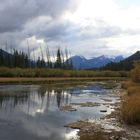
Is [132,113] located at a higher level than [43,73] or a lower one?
lower

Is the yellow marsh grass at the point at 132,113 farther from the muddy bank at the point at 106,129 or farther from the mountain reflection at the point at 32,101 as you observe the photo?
the mountain reflection at the point at 32,101

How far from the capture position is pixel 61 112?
97.4 feet

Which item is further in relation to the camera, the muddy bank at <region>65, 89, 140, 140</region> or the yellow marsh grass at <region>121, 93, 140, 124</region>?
the yellow marsh grass at <region>121, 93, 140, 124</region>

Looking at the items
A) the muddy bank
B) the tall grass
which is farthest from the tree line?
the muddy bank

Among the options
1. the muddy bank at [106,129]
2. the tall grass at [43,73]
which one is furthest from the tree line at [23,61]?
the muddy bank at [106,129]

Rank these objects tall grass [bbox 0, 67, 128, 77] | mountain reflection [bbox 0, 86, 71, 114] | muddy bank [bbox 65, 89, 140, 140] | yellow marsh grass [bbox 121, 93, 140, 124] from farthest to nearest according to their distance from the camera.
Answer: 1. tall grass [bbox 0, 67, 128, 77]
2. mountain reflection [bbox 0, 86, 71, 114]
3. yellow marsh grass [bbox 121, 93, 140, 124]
4. muddy bank [bbox 65, 89, 140, 140]

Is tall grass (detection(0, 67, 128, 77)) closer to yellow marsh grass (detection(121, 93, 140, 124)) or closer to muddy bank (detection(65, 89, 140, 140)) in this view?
muddy bank (detection(65, 89, 140, 140))

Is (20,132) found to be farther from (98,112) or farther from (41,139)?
(98,112)

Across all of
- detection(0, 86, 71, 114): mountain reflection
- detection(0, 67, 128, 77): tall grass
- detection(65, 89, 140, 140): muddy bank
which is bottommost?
detection(65, 89, 140, 140): muddy bank

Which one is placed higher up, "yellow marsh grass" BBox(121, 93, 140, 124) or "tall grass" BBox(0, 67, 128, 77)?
"tall grass" BBox(0, 67, 128, 77)

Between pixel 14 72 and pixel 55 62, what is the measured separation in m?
66.6

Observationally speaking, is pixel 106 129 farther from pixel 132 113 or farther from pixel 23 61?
pixel 23 61

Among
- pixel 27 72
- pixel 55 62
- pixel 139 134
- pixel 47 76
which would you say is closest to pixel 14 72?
pixel 27 72

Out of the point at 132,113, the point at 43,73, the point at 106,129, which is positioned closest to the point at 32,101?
the point at 132,113
